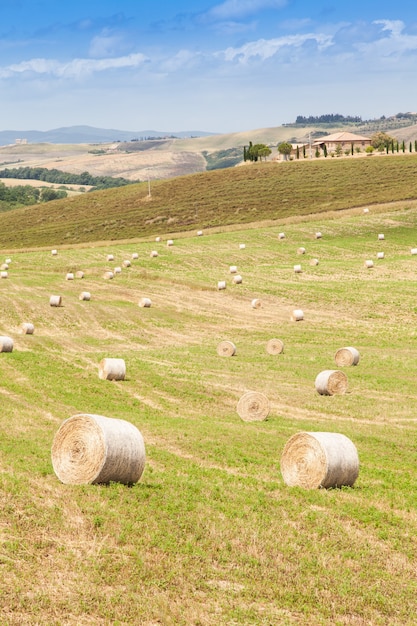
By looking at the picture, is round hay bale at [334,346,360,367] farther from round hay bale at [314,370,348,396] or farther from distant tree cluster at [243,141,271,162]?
distant tree cluster at [243,141,271,162]

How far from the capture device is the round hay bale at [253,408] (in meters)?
27.5

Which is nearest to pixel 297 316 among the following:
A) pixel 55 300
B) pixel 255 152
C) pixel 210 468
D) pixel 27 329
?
pixel 55 300

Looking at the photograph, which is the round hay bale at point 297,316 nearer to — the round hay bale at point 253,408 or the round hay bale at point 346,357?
the round hay bale at point 346,357

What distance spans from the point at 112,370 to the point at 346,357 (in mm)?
11333

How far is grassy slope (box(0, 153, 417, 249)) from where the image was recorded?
11256 cm

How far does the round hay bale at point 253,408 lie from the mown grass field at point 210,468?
2.11 feet

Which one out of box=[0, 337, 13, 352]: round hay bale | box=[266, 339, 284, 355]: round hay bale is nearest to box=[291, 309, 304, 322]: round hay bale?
box=[266, 339, 284, 355]: round hay bale

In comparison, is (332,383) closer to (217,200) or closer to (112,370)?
(112,370)

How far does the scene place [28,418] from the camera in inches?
1000

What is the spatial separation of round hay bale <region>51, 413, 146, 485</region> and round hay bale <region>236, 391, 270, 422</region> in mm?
11014

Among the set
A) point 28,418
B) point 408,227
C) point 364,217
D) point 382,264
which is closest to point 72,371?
point 28,418

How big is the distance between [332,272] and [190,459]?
48.2m

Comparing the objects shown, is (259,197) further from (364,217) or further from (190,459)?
(190,459)

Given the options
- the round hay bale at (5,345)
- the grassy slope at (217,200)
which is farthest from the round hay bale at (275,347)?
the grassy slope at (217,200)
